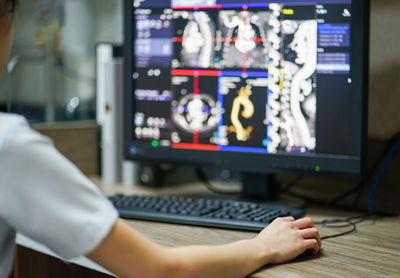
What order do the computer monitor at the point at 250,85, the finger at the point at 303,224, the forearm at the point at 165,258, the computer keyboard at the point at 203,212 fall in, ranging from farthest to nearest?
the computer monitor at the point at 250,85, the computer keyboard at the point at 203,212, the finger at the point at 303,224, the forearm at the point at 165,258

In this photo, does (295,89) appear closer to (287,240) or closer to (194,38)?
(194,38)

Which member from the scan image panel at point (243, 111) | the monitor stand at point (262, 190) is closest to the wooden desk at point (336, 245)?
the monitor stand at point (262, 190)

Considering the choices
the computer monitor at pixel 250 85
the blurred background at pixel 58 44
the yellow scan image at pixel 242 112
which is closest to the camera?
the computer monitor at pixel 250 85

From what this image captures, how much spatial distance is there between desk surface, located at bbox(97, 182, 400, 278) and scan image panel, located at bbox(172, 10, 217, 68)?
44cm

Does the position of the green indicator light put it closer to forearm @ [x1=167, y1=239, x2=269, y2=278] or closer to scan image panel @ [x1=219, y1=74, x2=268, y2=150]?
scan image panel @ [x1=219, y1=74, x2=268, y2=150]

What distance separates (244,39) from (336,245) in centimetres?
56

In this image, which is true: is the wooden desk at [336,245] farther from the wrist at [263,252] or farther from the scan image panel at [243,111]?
the scan image panel at [243,111]

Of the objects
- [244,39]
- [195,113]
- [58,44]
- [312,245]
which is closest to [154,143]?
[195,113]

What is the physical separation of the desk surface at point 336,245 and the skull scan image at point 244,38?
390 mm

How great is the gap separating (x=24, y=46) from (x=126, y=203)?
10.0 ft

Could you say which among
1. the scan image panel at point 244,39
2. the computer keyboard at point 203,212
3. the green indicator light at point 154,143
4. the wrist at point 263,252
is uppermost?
the scan image panel at point 244,39

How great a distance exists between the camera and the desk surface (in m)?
0.84

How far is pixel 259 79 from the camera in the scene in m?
1.31

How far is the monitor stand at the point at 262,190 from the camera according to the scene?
140 cm
